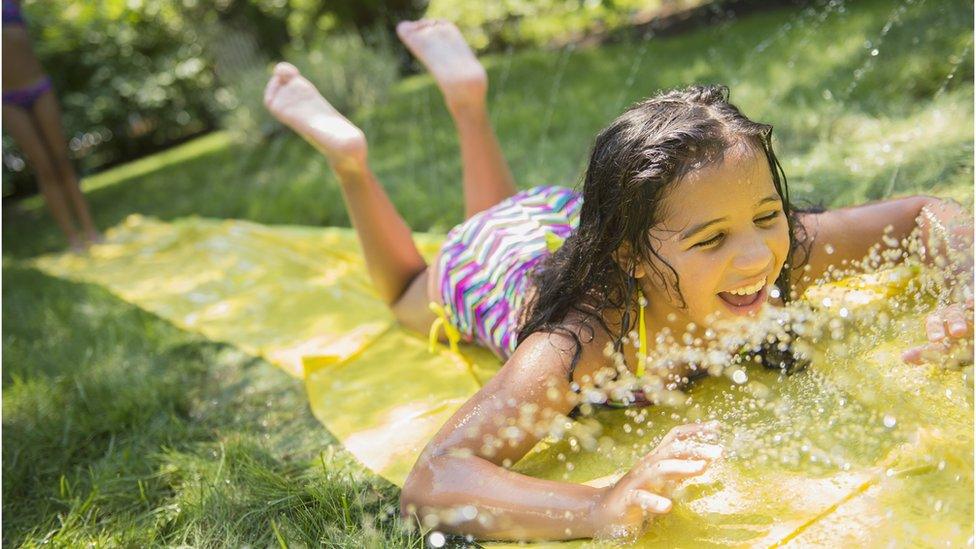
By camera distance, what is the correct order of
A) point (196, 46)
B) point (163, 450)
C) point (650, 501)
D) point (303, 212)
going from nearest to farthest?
point (650, 501) → point (163, 450) → point (303, 212) → point (196, 46)

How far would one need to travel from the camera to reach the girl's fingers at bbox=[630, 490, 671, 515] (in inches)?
66.2

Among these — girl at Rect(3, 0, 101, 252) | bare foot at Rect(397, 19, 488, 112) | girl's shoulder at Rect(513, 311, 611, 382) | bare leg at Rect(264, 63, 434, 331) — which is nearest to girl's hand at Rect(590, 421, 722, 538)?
girl's shoulder at Rect(513, 311, 611, 382)

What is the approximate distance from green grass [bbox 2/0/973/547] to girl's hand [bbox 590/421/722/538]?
1.45ft

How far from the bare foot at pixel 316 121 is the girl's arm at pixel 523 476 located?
118 cm

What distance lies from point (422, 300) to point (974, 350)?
1.74 metres

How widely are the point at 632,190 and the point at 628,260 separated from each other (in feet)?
0.65

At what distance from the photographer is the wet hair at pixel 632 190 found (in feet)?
6.41

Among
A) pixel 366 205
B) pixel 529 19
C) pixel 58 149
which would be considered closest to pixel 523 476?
pixel 366 205

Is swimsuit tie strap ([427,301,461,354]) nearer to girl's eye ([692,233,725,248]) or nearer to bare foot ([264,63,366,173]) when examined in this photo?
bare foot ([264,63,366,173])

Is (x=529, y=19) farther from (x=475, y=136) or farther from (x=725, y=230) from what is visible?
(x=725, y=230)

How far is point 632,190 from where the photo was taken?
2000 mm

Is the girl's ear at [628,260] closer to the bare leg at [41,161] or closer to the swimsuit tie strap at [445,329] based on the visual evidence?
the swimsuit tie strap at [445,329]

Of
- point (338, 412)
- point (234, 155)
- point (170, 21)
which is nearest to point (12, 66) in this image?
point (234, 155)

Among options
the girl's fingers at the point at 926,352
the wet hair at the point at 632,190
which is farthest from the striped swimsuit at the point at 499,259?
the girl's fingers at the point at 926,352
